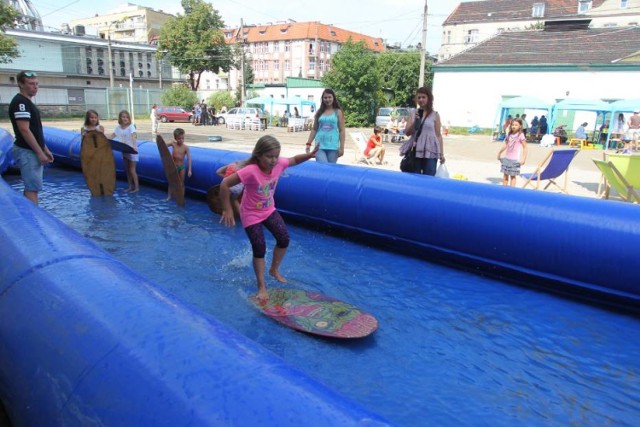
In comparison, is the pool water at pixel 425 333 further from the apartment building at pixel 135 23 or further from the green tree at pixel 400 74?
the apartment building at pixel 135 23

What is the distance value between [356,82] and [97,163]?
2988cm

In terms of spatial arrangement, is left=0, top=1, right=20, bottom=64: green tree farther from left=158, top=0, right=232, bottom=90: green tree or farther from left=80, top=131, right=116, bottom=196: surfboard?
left=80, top=131, right=116, bottom=196: surfboard

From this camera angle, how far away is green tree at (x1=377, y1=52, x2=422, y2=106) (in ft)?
155

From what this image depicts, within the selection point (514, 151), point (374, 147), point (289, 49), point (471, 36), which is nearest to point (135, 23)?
point (289, 49)

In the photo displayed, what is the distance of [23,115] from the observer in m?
4.95

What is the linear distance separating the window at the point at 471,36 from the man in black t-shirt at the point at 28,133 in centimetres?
5655

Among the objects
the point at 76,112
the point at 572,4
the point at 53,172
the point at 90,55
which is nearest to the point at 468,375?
the point at 53,172

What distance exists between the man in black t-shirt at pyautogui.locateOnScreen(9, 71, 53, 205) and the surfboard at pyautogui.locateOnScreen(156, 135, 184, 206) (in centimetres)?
208

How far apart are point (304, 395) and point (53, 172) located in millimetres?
10518

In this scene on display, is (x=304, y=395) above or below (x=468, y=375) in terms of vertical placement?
above

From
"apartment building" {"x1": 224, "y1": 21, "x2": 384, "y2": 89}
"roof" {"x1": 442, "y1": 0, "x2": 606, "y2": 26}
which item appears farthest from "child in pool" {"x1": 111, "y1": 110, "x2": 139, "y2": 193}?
"apartment building" {"x1": 224, "y1": 21, "x2": 384, "y2": 89}

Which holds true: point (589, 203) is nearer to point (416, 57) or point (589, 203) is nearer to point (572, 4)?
point (416, 57)

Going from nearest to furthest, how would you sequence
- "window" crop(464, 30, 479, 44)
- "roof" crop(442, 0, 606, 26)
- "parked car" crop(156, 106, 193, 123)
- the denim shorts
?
1. the denim shorts
2. "parked car" crop(156, 106, 193, 123)
3. "roof" crop(442, 0, 606, 26)
4. "window" crop(464, 30, 479, 44)

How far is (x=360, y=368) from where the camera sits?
3.02m
